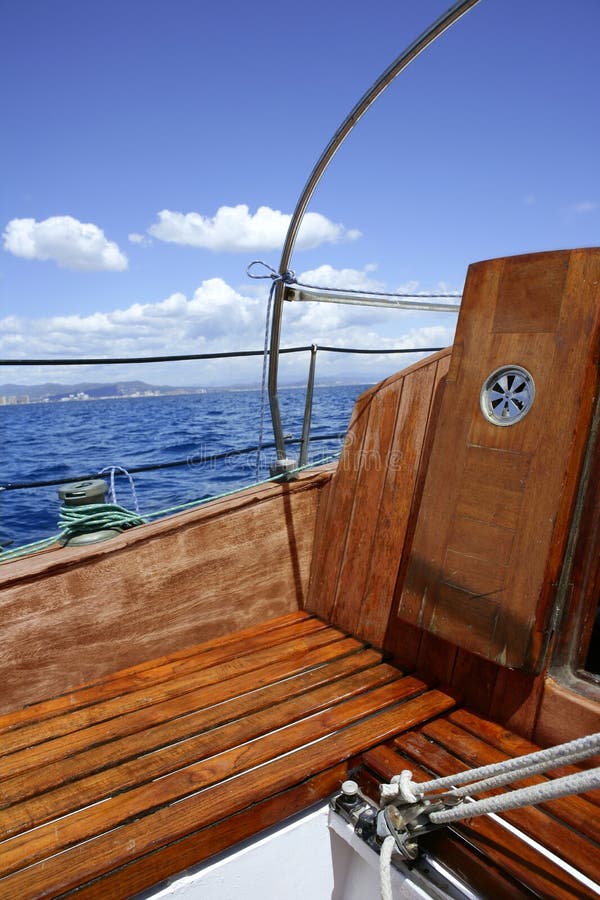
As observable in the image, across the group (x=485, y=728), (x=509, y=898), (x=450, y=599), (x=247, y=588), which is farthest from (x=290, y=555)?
(x=509, y=898)

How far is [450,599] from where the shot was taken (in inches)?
76.7

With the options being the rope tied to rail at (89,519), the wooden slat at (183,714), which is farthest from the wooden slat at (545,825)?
the rope tied to rail at (89,519)

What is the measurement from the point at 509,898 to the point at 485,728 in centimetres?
64

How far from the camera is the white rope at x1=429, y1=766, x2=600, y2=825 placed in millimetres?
1033

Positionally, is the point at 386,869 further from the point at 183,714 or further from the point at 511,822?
the point at 183,714

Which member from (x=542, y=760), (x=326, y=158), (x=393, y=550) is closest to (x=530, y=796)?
(x=542, y=760)

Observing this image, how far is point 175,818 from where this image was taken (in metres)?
1.49

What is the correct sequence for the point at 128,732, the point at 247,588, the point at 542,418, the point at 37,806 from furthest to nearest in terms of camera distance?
the point at 247,588 → the point at 128,732 → the point at 542,418 → the point at 37,806

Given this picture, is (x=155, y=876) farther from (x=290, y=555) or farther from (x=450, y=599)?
(x=290, y=555)

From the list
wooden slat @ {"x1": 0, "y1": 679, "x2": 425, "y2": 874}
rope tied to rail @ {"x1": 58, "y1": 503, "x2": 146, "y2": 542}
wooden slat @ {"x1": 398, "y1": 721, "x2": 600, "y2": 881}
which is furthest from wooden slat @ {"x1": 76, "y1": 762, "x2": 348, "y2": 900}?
rope tied to rail @ {"x1": 58, "y1": 503, "x2": 146, "y2": 542}

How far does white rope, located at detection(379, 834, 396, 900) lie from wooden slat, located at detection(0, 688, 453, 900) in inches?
13.6

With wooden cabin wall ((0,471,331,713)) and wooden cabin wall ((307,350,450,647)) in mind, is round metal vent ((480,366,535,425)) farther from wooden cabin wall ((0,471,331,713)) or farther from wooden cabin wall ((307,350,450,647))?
wooden cabin wall ((0,471,331,713))

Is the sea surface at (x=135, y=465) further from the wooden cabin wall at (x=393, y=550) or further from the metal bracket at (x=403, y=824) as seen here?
the metal bracket at (x=403, y=824)

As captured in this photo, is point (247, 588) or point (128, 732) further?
point (247, 588)
